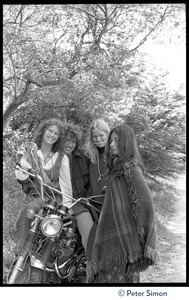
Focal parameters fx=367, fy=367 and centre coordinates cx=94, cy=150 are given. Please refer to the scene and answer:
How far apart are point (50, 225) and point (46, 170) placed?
565 millimetres

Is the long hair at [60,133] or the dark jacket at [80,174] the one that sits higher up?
the long hair at [60,133]

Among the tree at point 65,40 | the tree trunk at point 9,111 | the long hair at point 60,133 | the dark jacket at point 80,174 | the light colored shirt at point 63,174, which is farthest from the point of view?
the tree trunk at point 9,111

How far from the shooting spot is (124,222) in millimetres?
2607

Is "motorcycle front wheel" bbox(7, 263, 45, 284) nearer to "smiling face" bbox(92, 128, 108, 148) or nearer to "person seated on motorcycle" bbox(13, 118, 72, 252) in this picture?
"person seated on motorcycle" bbox(13, 118, 72, 252)

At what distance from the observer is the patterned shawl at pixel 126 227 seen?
100 inches

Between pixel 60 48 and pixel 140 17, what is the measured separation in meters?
1.36

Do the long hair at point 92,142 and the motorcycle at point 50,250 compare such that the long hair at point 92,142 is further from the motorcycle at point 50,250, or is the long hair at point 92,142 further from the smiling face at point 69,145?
the motorcycle at point 50,250

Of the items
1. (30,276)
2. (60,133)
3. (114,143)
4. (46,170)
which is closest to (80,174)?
(46,170)

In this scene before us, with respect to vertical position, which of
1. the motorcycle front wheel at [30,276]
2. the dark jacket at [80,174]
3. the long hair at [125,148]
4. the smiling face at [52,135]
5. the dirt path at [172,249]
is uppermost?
the smiling face at [52,135]

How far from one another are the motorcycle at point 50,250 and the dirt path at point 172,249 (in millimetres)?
1136

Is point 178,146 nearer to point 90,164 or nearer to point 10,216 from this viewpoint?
point 10,216

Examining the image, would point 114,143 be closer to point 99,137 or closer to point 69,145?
point 99,137

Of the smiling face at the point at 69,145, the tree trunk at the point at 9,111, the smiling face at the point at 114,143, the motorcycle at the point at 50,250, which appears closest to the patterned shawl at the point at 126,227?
the smiling face at the point at 114,143
